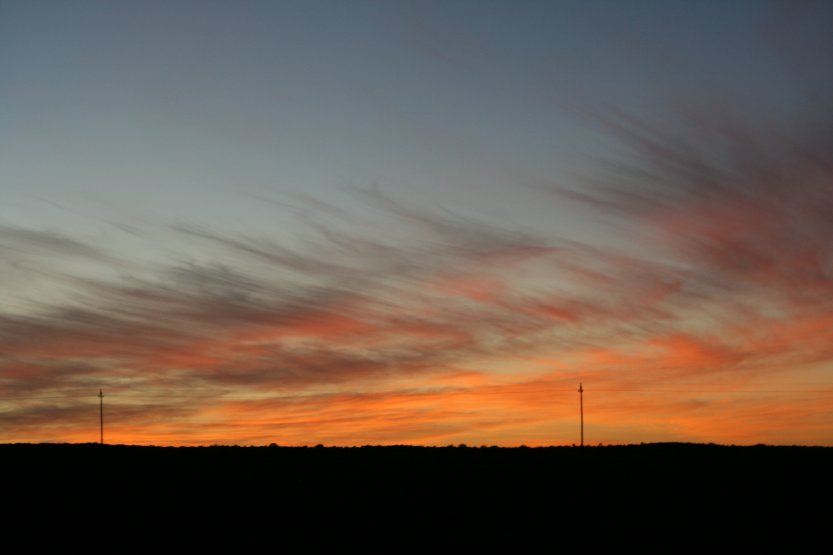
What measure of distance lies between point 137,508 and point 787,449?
40.0 metres

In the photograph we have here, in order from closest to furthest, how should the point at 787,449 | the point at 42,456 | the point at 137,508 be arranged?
the point at 137,508 < the point at 42,456 < the point at 787,449

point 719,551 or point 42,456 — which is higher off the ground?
point 42,456

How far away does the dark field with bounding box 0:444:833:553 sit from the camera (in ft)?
118

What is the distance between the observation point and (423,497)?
4334 cm

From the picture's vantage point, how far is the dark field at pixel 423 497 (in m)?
35.9

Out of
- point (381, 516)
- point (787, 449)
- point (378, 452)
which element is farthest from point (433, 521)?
point (787, 449)

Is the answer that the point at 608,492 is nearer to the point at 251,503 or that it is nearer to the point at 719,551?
the point at 719,551

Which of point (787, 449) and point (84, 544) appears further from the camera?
point (787, 449)

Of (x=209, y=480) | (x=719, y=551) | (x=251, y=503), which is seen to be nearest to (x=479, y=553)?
(x=719, y=551)

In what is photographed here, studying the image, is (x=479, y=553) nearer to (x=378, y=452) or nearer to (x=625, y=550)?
(x=625, y=550)

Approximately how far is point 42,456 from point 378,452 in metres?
18.9

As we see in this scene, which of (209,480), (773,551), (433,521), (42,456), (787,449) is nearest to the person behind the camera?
(773,551)

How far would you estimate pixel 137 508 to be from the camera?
134 ft

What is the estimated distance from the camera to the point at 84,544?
34469 millimetres
